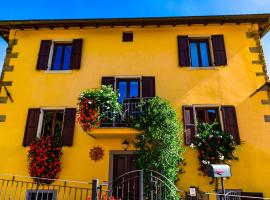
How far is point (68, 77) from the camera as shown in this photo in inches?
422

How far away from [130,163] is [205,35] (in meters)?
6.56

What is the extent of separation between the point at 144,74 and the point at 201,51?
2.90 meters

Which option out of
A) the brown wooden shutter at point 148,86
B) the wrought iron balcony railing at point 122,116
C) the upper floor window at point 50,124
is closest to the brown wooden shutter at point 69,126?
the upper floor window at point 50,124

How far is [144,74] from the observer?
35.0 ft

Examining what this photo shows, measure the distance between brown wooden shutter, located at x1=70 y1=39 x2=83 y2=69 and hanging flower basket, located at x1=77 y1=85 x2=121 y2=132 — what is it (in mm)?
2311

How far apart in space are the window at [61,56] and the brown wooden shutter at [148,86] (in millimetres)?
3325

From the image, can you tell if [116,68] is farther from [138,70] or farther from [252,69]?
[252,69]

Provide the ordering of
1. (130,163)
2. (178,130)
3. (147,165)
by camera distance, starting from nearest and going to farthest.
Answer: (147,165) < (178,130) < (130,163)

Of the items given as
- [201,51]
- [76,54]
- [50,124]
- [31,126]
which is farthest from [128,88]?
[31,126]

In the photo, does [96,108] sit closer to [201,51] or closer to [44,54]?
[44,54]

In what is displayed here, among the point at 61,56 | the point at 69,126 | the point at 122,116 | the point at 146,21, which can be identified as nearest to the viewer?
the point at 122,116

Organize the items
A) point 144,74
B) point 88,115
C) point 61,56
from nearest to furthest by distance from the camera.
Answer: point 88,115 < point 144,74 < point 61,56

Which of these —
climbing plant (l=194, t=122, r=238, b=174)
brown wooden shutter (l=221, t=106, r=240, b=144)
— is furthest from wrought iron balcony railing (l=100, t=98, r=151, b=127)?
brown wooden shutter (l=221, t=106, r=240, b=144)

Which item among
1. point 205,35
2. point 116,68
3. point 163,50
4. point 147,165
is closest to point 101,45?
point 116,68
